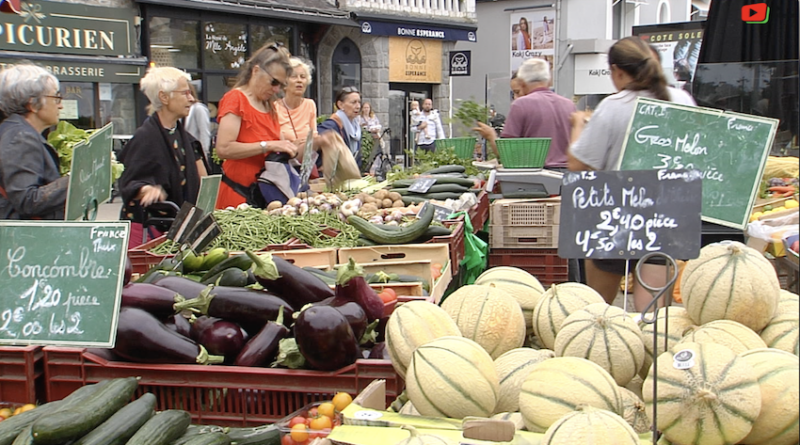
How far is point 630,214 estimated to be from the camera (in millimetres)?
2164

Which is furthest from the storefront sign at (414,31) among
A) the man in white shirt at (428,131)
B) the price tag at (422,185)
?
the price tag at (422,185)

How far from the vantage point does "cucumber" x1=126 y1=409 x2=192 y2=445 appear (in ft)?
6.80

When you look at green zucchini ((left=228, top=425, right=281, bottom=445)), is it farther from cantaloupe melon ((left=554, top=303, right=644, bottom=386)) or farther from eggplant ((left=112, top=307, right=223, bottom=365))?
cantaloupe melon ((left=554, top=303, right=644, bottom=386))

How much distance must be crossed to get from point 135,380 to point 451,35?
20.4 metres

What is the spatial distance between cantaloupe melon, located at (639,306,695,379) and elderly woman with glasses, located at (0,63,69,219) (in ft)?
9.86

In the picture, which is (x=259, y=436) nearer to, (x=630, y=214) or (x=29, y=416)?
(x=29, y=416)

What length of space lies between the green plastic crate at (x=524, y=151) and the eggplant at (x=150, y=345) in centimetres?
435

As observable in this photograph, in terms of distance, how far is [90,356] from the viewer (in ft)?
8.18

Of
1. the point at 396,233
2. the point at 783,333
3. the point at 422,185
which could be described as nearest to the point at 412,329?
the point at 783,333

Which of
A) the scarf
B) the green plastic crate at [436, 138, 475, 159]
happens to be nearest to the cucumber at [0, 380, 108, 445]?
the scarf

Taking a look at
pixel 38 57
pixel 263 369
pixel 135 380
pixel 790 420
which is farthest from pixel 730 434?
pixel 38 57

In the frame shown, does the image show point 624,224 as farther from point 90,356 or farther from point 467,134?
point 467,134

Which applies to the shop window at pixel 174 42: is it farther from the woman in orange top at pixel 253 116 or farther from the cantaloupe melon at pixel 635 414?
the cantaloupe melon at pixel 635 414

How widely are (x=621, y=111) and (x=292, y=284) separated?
90.7 inches
